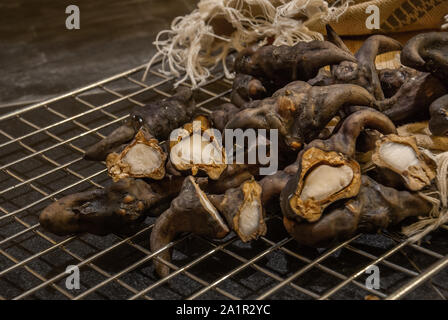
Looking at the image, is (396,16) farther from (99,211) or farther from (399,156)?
(99,211)

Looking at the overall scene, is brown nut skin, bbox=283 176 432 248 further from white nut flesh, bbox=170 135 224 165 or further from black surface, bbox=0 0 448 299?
white nut flesh, bbox=170 135 224 165

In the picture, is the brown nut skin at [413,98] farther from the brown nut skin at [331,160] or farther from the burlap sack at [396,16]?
the burlap sack at [396,16]

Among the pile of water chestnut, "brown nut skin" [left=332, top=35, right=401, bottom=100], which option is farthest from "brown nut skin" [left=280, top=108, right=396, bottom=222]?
"brown nut skin" [left=332, top=35, right=401, bottom=100]

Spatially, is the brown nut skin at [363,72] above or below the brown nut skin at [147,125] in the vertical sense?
above

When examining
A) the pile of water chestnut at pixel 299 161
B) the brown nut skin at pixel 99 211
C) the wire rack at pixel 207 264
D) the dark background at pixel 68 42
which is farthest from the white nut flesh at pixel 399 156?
the dark background at pixel 68 42

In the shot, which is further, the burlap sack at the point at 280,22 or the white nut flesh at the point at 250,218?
the burlap sack at the point at 280,22

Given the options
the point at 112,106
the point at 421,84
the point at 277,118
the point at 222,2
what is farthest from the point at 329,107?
the point at 112,106
